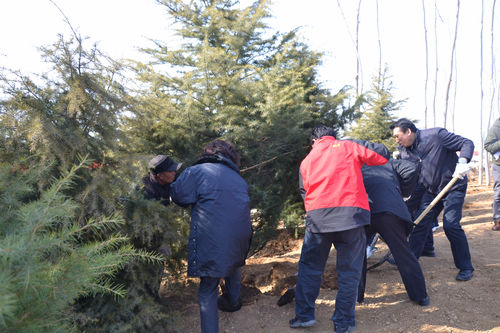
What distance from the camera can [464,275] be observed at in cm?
406

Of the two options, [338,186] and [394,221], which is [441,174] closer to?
[394,221]

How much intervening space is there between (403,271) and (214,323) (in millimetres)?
1870

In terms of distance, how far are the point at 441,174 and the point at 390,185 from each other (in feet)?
3.96

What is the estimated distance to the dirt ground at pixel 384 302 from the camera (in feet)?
10.8

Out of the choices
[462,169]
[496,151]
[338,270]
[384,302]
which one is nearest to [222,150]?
[338,270]

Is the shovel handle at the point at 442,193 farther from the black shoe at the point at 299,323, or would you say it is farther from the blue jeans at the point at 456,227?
the black shoe at the point at 299,323

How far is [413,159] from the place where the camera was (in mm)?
4270

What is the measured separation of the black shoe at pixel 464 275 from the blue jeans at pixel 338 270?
1.69m

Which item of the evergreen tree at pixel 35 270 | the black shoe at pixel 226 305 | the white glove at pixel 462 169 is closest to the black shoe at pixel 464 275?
the white glove at pixel 462 169

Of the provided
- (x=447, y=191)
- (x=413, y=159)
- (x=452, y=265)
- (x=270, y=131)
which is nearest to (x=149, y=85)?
(x=270, y=131)

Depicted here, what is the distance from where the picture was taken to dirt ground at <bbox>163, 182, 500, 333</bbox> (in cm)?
329

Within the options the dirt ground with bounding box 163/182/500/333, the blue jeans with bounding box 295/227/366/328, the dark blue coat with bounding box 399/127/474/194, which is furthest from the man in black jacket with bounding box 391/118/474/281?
the blue jeans with bounding box 295/227/366/328

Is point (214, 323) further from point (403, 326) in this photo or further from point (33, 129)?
point (33, 129)

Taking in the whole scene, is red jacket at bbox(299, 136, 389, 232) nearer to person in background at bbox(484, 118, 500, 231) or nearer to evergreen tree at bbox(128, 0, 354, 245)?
evergreen tree at bbox(128, 0, 354, 245)
